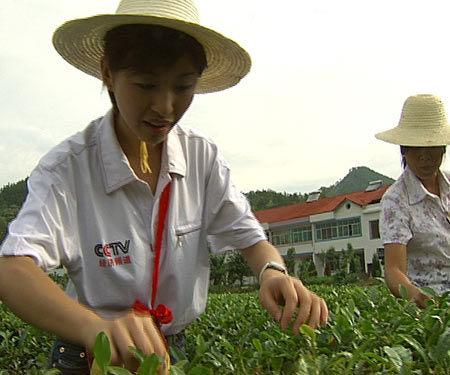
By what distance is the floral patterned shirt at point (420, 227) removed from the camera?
9.73 feet

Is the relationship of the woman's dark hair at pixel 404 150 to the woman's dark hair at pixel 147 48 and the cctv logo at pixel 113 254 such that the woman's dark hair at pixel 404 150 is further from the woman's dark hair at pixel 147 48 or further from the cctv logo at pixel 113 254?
the cctv logo at pixel 113 254

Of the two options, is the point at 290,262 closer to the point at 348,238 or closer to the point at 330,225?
the point at 348,238

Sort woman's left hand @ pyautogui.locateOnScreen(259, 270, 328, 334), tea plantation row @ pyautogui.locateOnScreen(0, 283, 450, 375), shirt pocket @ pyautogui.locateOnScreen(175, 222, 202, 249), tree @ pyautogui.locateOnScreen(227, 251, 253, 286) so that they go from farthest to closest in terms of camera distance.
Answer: tree @ pyautogui.locateOnScreen(227, 251, 253, 286) < shirt pocket @ pyautogui.locateOnScreen(175, 222, 202, 249) < woman's left hand @ pyautogui.locateOnScreen(259, 270, 328, 334) < tea plantation row @ pyautogui.locateOnScreen(0, 283, 450, 375)

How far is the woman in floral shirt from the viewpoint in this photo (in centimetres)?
296

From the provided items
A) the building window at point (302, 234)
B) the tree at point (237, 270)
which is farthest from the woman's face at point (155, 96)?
the building window at point (302, 234)

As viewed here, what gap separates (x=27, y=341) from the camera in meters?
2.47

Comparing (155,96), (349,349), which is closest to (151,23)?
(155,96)

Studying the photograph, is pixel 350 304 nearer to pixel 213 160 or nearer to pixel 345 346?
pixel 345 346

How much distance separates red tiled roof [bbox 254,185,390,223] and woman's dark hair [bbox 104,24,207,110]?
1206 inches

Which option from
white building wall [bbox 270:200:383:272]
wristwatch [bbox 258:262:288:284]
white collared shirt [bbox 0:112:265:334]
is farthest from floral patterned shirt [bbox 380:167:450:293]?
white building wall [bbox 270:200:383:272]

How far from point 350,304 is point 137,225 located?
2.20 feet

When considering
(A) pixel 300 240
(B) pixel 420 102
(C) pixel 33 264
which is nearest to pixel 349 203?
(A) pixel 300 240

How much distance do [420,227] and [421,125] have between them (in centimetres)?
57

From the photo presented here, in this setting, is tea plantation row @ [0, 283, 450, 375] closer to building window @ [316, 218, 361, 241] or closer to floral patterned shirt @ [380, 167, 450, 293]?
floral patterned shirt @ [380, 167, 450, 293]
